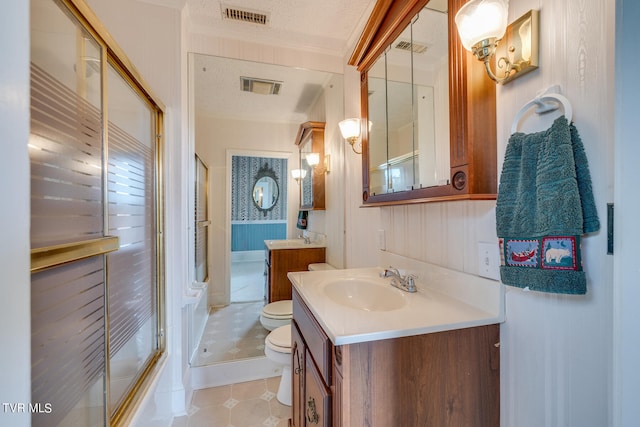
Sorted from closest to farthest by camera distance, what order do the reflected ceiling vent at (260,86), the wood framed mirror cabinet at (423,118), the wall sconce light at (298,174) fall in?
the wood framed mirror cabinet at (423,118), the reflected ceiling vent at (260,86), the wall sconce light at (298,174)

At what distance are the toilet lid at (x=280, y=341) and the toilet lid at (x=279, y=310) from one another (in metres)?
0.27

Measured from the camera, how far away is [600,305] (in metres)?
0.61

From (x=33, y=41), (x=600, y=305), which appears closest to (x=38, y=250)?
(x=33, y=41)

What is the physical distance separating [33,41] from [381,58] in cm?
134

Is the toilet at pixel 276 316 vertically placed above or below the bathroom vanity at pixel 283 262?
below

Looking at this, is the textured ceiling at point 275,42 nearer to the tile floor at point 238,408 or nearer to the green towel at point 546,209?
the green towel at point 546,209

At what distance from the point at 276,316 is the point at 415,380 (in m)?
1.44

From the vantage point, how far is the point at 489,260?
2.90 ft

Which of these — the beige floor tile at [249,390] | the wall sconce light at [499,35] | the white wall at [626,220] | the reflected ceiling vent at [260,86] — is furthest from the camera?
the reflected ceiling vent at [260,86]

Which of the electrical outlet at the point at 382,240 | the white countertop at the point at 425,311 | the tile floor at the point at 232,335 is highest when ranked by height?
the electrical outlet at the point at 382,240

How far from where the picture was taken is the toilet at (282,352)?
A: 1588 millimetres

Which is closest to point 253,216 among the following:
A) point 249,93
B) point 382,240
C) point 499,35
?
point 249,93

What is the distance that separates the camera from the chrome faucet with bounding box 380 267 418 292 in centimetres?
115
